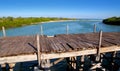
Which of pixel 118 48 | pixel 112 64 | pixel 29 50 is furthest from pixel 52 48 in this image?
pixel 112 64

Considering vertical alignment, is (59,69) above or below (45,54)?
below

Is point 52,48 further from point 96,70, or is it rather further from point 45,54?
point 96,70

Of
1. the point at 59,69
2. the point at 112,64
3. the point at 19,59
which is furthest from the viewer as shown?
the point at 59,69

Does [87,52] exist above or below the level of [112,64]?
above

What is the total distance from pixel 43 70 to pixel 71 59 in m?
5.46

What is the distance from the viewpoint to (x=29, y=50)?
8953 millimetres

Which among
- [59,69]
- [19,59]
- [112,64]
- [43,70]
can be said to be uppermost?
[19,59]

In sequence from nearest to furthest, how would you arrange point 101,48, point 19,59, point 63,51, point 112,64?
point 19,59 < point 63,51 < point 101,48 < point 112,64

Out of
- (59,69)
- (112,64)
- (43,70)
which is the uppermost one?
(43,70)

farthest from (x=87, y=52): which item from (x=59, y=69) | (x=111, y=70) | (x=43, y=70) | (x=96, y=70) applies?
(x=59, y=69)

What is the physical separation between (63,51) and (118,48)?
3.92m

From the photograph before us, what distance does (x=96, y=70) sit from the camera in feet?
32.4

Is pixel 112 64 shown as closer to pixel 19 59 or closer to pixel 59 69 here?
pixel 59 69

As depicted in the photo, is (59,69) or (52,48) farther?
(59,69)
